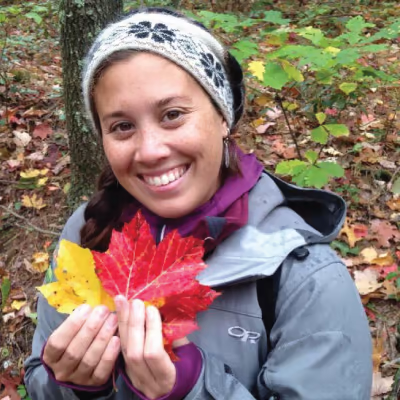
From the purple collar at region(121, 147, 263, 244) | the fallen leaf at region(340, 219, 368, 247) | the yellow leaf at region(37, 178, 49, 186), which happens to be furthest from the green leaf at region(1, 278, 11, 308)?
the fallen leaf at region(340, 219, 368, 247)

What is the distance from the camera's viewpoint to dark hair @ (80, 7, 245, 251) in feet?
5.26

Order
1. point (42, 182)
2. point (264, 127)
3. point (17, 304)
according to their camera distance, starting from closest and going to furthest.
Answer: point (17, 304) → point (42, 182) → point (264, 127)

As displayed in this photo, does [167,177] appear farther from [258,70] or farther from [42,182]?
[42,182]

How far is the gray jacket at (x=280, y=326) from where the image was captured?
1216 mm

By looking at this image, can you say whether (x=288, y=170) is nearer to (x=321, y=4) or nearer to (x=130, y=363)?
(x=130, y=363)

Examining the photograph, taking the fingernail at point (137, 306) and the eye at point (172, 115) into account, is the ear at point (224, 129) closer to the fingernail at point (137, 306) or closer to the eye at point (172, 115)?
the eye at point (172, 115)

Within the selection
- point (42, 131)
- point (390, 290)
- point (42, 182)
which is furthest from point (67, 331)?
point (42, 131)

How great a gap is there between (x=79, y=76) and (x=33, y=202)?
1.43m

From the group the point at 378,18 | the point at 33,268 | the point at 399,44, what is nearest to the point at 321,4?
the point at 378,18

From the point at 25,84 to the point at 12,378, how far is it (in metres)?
3.97

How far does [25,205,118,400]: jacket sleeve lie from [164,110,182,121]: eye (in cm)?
70

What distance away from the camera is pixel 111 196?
1757mm

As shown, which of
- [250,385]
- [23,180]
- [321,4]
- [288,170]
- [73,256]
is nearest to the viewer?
[73,256]

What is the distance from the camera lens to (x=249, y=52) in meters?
2.74
